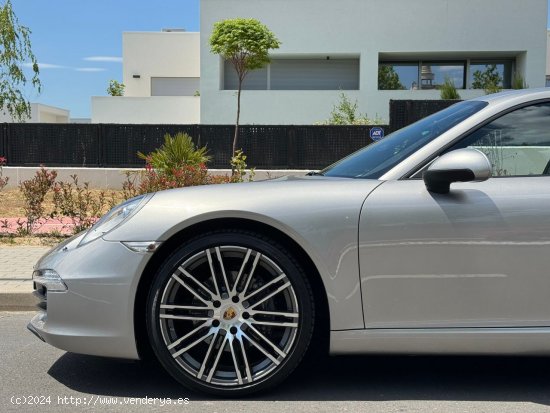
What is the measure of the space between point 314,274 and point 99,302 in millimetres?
1155

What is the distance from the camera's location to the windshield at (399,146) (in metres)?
3.32

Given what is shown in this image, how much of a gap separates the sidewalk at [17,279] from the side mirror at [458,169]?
4226 millimetres

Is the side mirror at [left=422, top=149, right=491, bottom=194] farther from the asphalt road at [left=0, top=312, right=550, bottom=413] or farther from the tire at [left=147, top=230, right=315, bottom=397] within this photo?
the asphalt road at [left=0, top=312, right=550, bottom=413]

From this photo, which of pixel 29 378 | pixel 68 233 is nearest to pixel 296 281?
pixel 29 378

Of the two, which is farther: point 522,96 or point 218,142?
point 218,142

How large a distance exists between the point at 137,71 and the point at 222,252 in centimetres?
2551

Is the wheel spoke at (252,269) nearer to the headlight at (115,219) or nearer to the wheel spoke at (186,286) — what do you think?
the wheel spoke at (186,286)

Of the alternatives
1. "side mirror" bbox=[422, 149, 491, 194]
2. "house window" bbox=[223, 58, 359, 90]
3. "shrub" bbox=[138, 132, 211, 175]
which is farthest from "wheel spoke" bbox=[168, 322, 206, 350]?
"house window" bbox=[223, 58, 359, 90]

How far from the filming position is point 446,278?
9.78 ft

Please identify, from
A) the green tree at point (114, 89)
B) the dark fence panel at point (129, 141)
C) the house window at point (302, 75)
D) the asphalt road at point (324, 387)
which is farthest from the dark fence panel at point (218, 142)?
the green tree at point (114, 89)

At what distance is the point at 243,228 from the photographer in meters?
3.14

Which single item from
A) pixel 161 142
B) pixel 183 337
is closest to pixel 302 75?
pixel 161 142

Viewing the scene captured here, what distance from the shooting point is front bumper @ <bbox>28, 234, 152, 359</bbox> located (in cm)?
304

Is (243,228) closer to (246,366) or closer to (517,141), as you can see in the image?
(246,366)
